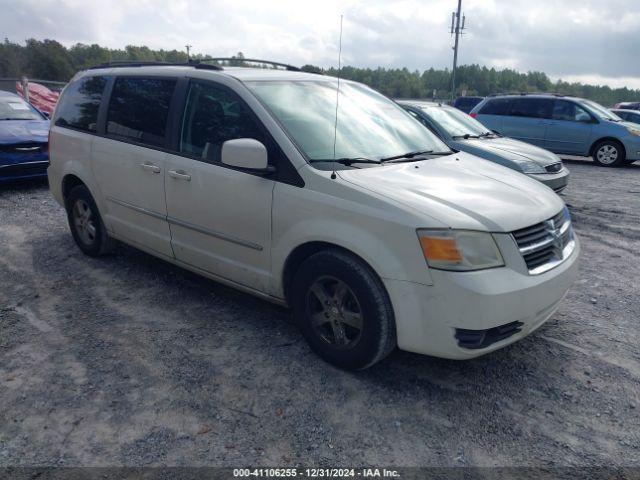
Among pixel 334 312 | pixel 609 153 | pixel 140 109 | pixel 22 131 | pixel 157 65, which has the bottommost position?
pixel 334 312

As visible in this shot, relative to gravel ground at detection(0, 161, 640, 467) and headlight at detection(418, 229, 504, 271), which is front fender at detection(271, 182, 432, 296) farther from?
gravel ground at detection(0, 161, 640, 467)

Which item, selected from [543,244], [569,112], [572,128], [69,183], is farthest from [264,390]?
[569,112]

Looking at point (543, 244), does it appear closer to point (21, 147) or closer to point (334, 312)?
point (334, 312)

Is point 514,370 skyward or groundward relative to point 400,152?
groundward

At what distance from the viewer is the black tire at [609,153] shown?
1235cm

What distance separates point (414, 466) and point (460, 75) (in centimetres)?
8165

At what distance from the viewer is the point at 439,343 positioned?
2.80 metres

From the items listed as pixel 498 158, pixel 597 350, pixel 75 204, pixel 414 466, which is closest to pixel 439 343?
pixel 414 466

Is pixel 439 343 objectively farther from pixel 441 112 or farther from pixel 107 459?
pixel 441 112

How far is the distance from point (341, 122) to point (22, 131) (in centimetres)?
696

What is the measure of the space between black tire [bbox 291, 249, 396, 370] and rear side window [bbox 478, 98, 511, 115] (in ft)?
37.7

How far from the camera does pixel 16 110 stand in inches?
361

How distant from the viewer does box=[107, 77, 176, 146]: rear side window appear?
4066 millimetres

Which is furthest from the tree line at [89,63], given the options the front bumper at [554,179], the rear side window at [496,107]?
the front bumper at [554,179]
